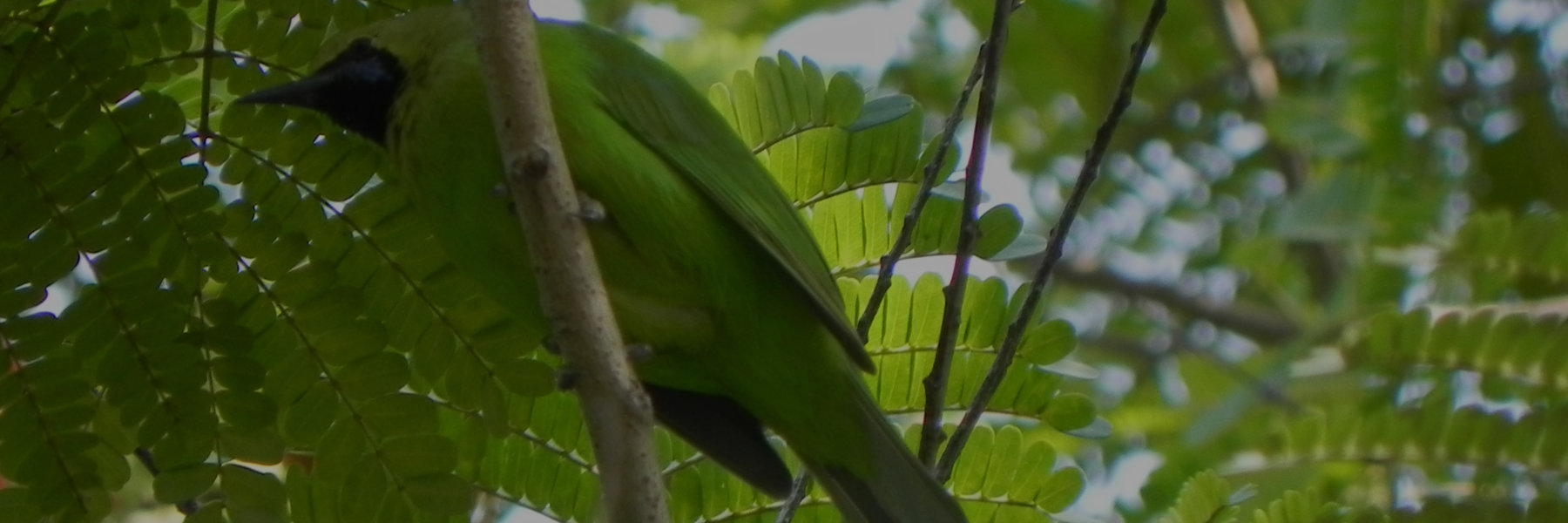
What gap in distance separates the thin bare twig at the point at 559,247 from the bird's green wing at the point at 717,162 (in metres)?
0.72

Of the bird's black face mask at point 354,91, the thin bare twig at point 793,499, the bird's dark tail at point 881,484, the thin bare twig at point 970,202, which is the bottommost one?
the thin bare twig at point 793,499

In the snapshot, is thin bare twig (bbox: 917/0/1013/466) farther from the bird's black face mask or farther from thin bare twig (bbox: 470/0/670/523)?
the bird's black face mask

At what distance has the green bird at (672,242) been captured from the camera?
3014mm

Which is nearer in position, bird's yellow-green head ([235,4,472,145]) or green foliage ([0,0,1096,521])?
green foliage ([0,0,1096,521])

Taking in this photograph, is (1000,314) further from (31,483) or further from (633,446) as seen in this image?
(31,483)

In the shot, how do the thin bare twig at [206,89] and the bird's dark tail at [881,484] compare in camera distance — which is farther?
the bird's dark tail at [881,484]

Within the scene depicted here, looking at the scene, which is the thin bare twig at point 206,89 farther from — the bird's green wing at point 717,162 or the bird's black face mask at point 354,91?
the bird's green wing at point 717,162

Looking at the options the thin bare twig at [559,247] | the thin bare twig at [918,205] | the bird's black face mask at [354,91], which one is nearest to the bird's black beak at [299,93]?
the bird's black face mask at [354,91]

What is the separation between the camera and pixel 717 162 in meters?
3.27

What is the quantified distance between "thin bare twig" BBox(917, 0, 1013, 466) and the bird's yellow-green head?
100 centimetres

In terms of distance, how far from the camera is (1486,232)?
15.6ft

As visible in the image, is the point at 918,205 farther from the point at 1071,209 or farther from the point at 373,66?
the point at 373,66

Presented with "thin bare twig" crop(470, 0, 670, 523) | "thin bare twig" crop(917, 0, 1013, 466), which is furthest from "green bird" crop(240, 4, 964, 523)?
"thin bare twig" crop(470, 0, 670, 523)

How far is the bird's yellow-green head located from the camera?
302 centimetres
